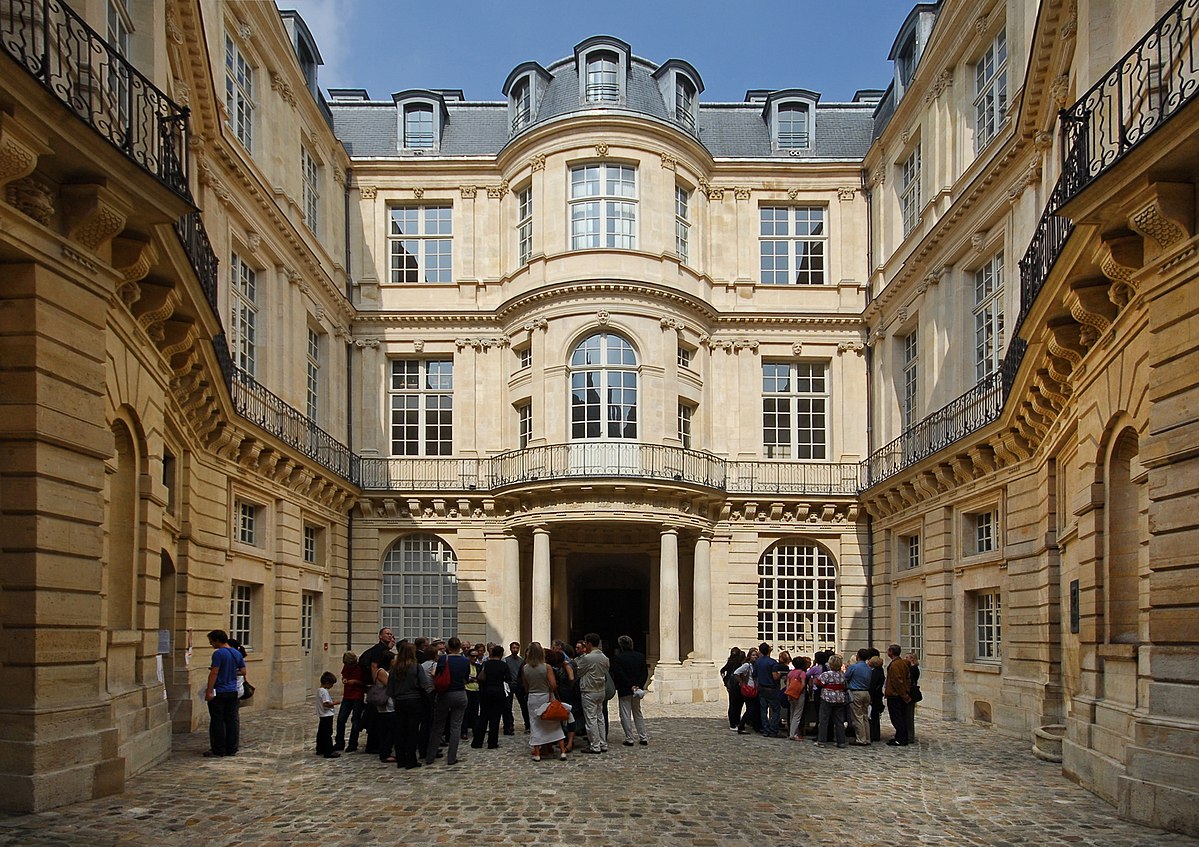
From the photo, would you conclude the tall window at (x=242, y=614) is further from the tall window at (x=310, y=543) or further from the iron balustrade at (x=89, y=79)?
the iron balustrade at (x=89, y=79)

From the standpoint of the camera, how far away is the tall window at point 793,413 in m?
26.4

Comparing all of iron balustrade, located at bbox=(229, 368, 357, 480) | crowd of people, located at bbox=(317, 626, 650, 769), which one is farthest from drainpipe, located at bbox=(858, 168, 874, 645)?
iron balustrade, located at bbox=(229, 368, 357, 480)

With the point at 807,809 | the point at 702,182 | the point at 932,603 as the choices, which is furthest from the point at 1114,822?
the point at 702,182

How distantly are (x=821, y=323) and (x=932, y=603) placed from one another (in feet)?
28.0

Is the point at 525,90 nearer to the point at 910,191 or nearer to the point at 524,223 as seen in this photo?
the point at 524,223

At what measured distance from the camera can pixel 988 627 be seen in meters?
18.3

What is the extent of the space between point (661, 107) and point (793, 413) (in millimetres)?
8257

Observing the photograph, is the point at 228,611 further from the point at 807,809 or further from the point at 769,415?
the point at 769,415

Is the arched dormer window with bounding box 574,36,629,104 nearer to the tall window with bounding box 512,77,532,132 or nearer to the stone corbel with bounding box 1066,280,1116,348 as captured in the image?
the tall window with bounding box 512,77,532,132

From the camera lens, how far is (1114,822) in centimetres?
888

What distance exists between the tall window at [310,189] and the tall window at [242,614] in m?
8.43

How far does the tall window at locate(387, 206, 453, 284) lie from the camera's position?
89.2 ft

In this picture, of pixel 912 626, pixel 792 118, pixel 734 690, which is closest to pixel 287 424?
pixel 734 690

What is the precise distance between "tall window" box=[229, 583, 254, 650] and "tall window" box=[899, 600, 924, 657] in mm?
12546
